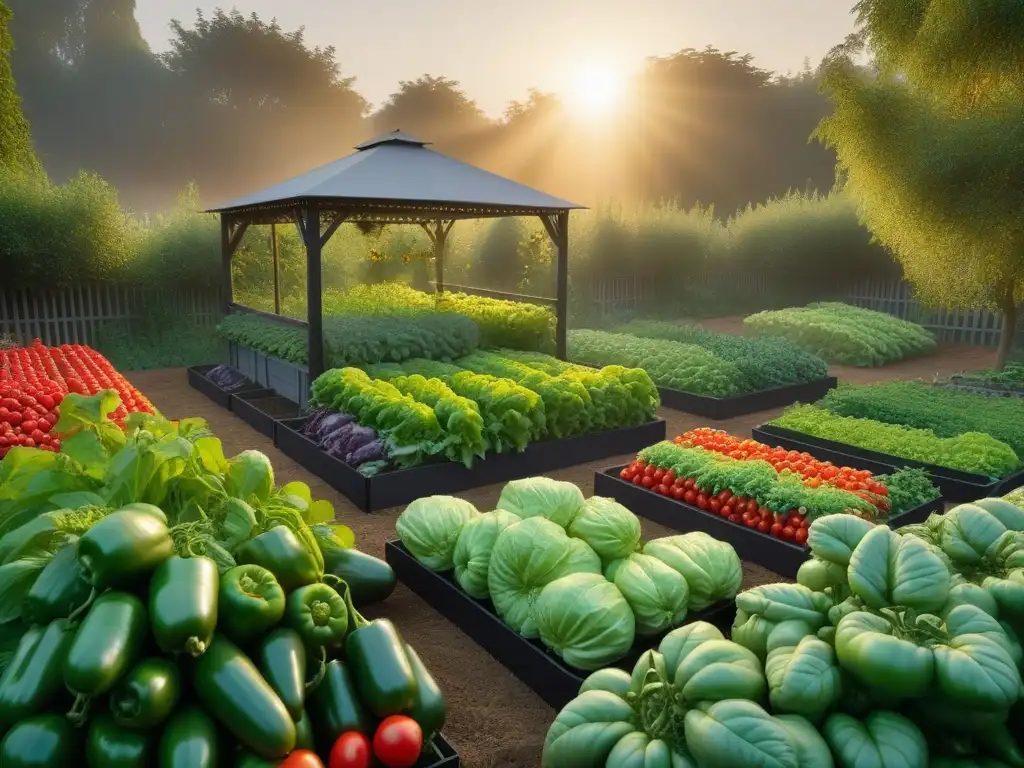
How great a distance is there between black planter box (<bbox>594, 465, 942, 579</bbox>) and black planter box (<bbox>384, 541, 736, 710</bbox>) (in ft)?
3.77

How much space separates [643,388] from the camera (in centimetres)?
844

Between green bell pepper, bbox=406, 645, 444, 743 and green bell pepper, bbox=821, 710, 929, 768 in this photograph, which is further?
green bell pepper, bbox=406, 645, 444, 743

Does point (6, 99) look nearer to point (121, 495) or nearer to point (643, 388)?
point (643, 388)

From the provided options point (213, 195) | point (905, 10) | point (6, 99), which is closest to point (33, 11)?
point (213, 195)

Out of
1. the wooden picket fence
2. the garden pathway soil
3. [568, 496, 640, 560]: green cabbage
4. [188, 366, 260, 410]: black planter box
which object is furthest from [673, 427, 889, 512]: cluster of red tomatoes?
the wooden picket fence

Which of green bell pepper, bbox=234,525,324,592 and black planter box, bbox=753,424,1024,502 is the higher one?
green bell pepper, bbox=234,525,324,592

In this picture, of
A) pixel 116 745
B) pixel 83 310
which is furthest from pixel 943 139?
pixel 83 310

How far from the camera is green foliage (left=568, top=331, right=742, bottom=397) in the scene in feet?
33.8

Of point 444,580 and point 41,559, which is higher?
point 41,559

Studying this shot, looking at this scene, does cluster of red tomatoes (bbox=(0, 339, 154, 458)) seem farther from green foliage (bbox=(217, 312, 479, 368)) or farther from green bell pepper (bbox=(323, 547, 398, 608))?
green foliage (bbox=(217, 312, 479, 368))

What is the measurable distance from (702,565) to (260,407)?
7.91 meters

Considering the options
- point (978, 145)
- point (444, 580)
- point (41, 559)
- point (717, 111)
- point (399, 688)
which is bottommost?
point (444, 580)

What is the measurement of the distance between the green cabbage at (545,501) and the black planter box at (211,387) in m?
7.05

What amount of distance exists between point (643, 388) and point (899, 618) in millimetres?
6240
